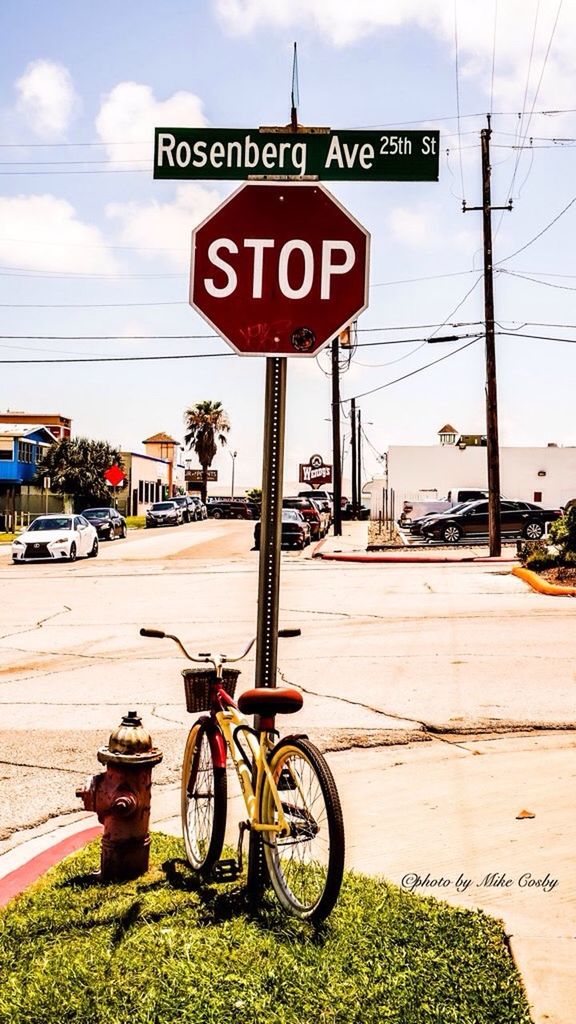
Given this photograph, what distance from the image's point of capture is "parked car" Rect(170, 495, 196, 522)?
2470 inches

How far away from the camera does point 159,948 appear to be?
3877mm

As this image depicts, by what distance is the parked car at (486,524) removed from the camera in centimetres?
3653

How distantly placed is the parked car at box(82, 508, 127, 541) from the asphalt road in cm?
2175

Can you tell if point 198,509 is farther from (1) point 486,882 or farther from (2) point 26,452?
(1) point 486,882

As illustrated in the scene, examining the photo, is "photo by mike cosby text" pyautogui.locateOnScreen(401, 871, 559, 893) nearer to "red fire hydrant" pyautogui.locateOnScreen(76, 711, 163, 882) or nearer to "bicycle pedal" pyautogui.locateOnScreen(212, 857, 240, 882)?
"bicycle pedal" pyautogui.locateOnScreen(212, 857, 240, 882)

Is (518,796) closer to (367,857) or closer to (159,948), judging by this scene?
(367,857)

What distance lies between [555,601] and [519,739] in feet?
31.2

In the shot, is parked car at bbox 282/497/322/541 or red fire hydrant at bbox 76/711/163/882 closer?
red fire hydrant at bbox 76/711/163/882

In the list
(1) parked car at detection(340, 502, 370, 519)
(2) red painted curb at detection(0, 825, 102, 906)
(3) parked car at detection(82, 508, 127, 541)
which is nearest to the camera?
(2) red painted curb at detection(0, 825, 102, 906)

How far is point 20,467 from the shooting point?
66.4 meters

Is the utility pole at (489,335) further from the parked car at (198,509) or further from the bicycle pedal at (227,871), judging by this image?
the parked car at (198,509)

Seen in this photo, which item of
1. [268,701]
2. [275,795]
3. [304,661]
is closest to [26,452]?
[304,661]

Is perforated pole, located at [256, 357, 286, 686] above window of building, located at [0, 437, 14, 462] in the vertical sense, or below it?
below

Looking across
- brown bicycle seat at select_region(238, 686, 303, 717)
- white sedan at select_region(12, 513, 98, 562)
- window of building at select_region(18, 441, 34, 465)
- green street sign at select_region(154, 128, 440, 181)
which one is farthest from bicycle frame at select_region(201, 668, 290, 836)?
window of building at select_region(18, 441, 34, 465)
